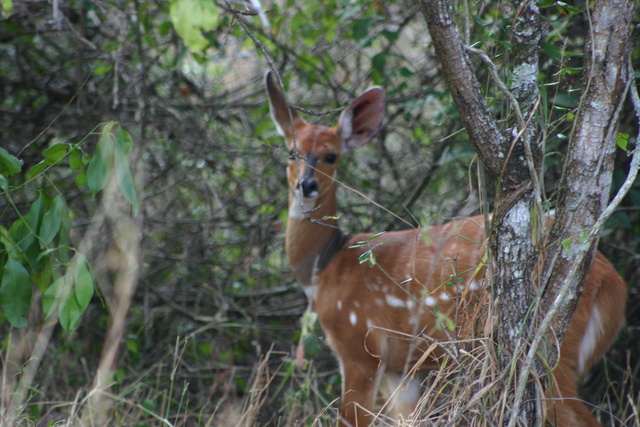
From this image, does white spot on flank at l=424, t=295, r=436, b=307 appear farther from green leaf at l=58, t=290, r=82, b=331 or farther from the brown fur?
green leaf at l=58, t=290, r=82, b=331

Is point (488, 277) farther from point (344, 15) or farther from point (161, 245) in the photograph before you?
point (161, 245)

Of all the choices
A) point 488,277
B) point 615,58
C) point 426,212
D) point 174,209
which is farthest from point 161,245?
point 615,58

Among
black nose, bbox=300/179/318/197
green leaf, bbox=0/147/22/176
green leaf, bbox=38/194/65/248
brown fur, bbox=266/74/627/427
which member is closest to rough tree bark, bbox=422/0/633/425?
brown fur, bbox=266/74/627/427

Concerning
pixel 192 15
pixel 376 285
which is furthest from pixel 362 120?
pixel 192 15

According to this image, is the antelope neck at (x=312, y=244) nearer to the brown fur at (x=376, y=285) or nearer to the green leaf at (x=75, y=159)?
the brown fur at (x=376, y=285)

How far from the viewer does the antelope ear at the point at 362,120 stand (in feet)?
13.8

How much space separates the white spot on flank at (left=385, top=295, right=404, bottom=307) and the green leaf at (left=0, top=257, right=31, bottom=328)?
180cm

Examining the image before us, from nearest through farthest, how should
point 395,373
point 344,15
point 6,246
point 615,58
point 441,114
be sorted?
1. point 615,58
2. point 6,246
3. point 395,373
4. point 344,15
5. point 441,114

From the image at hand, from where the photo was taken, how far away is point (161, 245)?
5410 millimetres

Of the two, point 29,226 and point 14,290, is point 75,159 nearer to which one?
point 29,226

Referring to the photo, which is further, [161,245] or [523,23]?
[161,245]

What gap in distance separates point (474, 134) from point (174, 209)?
359cm

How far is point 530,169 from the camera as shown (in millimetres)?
2359

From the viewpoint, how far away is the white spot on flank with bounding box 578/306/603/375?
324 cm
